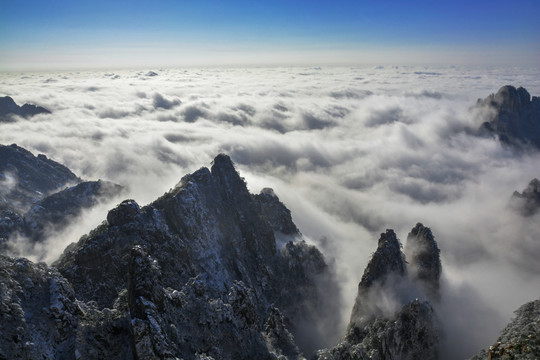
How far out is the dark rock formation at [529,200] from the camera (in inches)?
6841

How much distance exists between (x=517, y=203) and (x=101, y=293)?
8778 inches

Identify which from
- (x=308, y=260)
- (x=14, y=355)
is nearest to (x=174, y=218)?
(x=308, y=260)

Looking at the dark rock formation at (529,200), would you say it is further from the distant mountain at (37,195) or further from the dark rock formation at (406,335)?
the distant mountain at (37,195)

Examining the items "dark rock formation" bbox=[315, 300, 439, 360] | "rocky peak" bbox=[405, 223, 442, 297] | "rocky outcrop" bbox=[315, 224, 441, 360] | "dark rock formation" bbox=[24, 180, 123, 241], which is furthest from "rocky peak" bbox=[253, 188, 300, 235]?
"dark rock formation" bbox=[24, 180, 123, 241]

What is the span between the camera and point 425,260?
247 ft

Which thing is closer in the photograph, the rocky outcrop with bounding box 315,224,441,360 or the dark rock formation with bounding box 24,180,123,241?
the rocky outcrop with bounding box 315,224,441,360

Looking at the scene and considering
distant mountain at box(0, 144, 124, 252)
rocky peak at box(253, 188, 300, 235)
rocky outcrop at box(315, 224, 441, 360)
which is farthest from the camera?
distant mountain at box(0, 144, 124, 252)

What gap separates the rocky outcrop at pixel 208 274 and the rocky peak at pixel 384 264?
58.0ft

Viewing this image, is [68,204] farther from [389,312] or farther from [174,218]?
[389,312]

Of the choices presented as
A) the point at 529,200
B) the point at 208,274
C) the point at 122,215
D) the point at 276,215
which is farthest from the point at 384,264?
the point at 529,200

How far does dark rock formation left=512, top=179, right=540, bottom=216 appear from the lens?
174m

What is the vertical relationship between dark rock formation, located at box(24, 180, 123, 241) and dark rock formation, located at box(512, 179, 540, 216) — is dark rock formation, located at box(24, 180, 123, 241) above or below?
above

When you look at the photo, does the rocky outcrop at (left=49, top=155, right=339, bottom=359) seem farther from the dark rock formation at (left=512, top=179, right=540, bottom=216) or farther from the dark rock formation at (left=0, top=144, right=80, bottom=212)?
the dark rock formation at (left=512, top=179, right=540, bottom=216)

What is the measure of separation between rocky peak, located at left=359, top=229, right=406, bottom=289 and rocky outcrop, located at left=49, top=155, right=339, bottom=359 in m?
17.7
